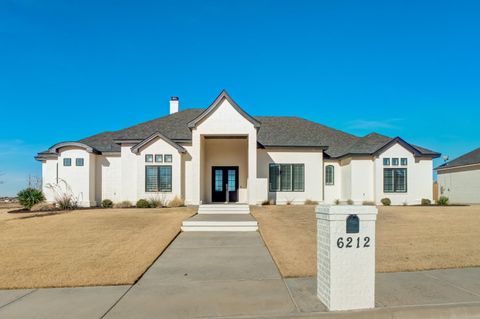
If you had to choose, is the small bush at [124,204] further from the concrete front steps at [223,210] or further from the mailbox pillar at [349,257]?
the mailbox pillar at [349,257]

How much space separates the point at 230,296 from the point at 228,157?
19.4m

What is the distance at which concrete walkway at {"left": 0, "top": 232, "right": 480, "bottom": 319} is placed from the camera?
17.6 feet

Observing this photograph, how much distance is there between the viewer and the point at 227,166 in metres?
25.2

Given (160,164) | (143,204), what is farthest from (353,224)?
(160,164)

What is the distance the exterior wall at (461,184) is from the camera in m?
29.7

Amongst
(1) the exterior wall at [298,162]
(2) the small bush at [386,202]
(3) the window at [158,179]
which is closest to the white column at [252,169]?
(1) the exterior wall at [298,162]

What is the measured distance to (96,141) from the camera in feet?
89.2

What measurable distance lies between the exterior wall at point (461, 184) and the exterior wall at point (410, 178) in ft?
24.1

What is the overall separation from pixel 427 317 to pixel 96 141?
1029 inches

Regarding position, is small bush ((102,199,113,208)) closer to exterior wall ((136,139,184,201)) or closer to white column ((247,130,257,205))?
exterior wall ((136,139,184,201))

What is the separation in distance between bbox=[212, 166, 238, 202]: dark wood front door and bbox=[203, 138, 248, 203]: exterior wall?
25 cm

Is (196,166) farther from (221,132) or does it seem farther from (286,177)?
(286,177)

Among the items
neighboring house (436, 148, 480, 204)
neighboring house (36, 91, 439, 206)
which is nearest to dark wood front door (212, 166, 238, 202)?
neighboring house (36, 91, 439, 206)

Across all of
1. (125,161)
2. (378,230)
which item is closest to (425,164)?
(378,230)
